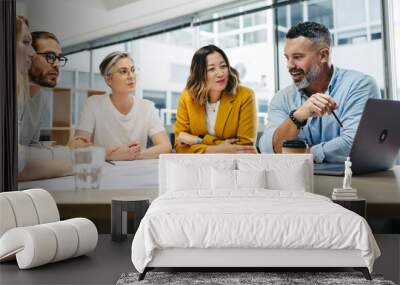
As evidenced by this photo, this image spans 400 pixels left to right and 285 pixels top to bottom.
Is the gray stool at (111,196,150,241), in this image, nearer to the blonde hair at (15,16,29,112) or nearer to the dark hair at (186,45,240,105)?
the dark hair at (186,45,240,105)

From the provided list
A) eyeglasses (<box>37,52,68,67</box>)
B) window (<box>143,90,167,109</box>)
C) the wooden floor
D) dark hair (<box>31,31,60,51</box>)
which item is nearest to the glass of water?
window (<box>143,90,167,109</box>)

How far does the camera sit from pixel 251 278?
12.3 feet

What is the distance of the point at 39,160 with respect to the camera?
21.5 feet

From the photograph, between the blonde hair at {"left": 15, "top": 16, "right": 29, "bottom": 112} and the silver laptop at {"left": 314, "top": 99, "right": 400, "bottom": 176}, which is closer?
the silver laptop at {"left": 314, "top": 99, "right": 400, "bottom": 176}

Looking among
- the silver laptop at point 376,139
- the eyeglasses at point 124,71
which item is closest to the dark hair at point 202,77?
the eyeglasses at point 124,71

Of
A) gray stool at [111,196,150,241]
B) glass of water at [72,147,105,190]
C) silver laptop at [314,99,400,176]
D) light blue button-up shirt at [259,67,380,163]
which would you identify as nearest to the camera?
gray stool at [111,196,150,241]

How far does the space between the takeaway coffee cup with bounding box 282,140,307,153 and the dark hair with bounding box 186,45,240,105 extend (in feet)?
2.95

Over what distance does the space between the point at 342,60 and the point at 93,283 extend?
153 inches

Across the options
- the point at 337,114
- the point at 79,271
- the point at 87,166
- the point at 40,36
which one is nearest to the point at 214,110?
the point at 337,114

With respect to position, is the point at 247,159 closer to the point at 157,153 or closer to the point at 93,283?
the point at 157,153

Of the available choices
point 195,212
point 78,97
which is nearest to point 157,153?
point 78,97

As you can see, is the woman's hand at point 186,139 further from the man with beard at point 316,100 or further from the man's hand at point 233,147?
the man with beard at point 316,100

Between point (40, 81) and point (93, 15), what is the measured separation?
1.06 m

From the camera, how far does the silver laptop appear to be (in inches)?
229
